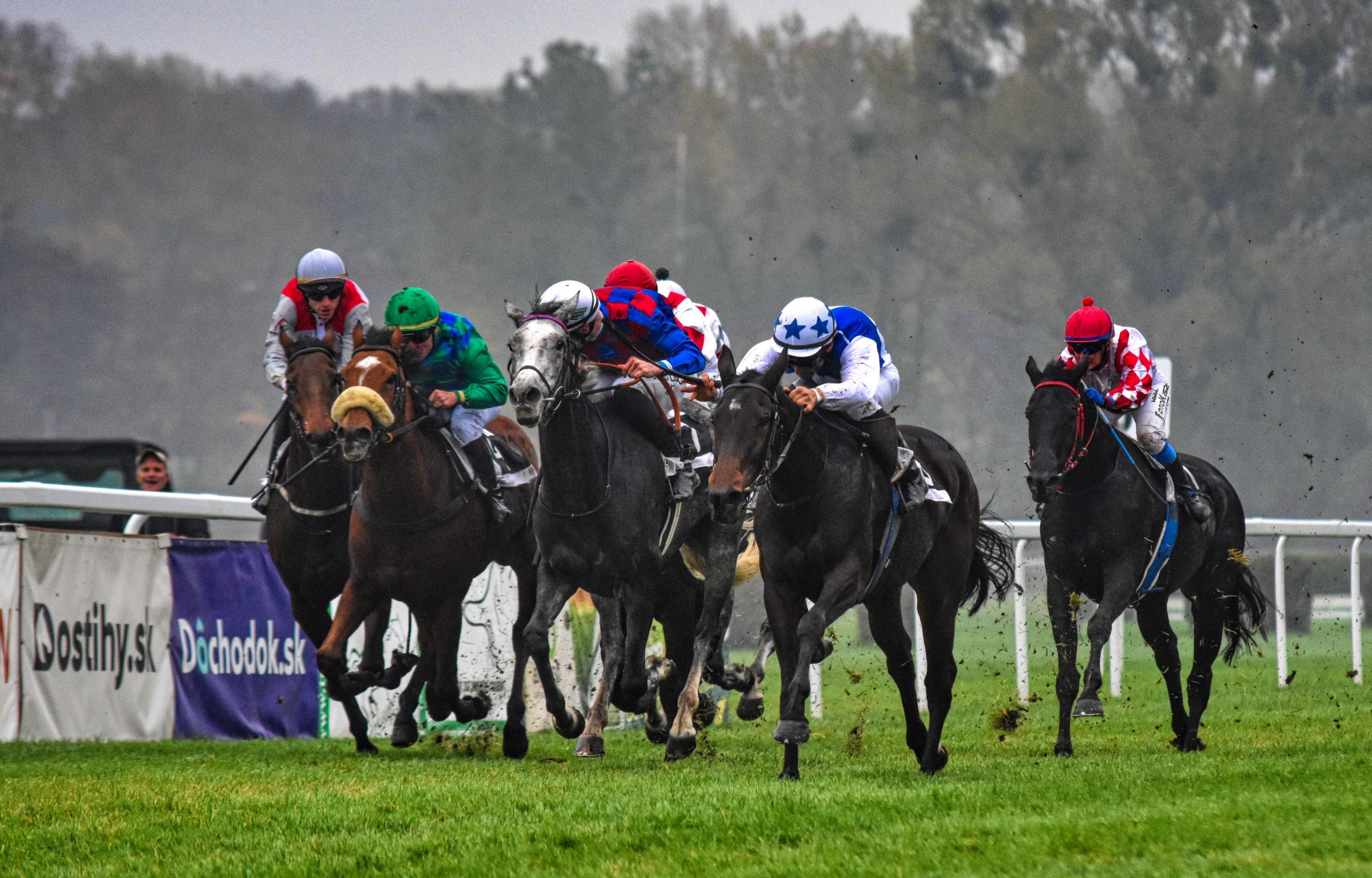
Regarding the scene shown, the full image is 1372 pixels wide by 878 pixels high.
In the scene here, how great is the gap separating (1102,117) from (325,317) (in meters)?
26.9

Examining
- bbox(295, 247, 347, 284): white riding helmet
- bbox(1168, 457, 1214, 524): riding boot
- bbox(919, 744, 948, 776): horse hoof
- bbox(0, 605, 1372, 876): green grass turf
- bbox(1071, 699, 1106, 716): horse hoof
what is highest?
bbox(295, 247, 347, 284): white riding helmet

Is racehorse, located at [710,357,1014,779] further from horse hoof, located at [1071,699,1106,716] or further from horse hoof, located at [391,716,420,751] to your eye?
horse hoof, located at [391,716,420,751]

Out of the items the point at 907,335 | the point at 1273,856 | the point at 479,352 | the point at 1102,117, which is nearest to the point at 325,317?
the point at 479,352

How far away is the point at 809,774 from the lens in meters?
6.94

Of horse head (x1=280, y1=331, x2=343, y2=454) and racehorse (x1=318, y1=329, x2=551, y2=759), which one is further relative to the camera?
racehorse (x1=318, y1=329, x2=551, y2=759)

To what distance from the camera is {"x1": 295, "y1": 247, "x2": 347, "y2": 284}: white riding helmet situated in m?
8.72

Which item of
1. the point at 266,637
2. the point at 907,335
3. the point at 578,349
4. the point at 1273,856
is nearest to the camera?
the point at 1273,856

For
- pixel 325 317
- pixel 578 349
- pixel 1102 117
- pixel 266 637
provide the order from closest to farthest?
1. pixel 578 349
2. pixel 325 317
3. pixel 266 637
4. pixel 1102 117

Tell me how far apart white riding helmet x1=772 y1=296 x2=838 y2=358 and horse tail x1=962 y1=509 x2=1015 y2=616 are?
1.72 metres

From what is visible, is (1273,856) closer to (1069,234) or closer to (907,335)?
(1069,234)

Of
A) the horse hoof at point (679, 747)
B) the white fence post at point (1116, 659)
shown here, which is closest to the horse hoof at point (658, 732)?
the horse hoof at point (679, 747)

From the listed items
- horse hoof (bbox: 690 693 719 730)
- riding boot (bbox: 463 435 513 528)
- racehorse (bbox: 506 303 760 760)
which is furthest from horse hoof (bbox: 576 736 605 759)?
riding boot (bbox: 463 435 513 528)

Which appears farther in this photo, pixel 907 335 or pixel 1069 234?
pixel 907 335

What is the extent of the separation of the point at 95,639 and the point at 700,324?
141 inches
